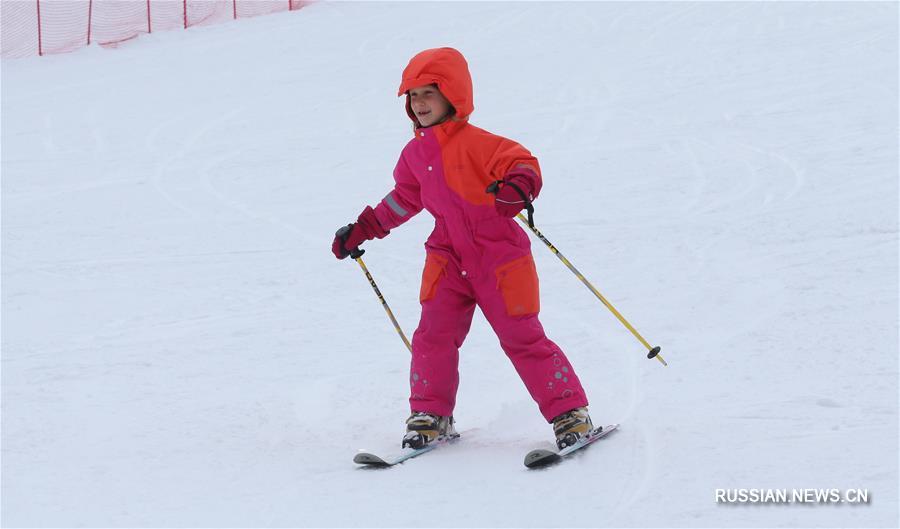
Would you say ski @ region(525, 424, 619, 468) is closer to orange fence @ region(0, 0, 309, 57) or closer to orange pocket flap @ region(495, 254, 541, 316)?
orange pocket flap @ region(495, 254, 541, 316)

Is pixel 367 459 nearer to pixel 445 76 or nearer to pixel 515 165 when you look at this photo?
pixel 515 165

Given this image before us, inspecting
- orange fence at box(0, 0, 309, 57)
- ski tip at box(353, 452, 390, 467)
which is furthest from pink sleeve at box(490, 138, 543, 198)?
orange fence at box(0, 0, 309, 57)

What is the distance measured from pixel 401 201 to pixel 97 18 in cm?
1776

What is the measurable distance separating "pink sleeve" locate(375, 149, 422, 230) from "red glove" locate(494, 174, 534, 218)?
1.72 ft

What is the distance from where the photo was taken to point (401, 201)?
421 cm

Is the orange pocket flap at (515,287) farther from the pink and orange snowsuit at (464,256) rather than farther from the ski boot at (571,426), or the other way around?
the ski boot at (571,426)

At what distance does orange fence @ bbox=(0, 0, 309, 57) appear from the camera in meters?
19.1

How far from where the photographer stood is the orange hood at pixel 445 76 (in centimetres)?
389

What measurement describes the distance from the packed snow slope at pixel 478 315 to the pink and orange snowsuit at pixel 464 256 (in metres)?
0.29

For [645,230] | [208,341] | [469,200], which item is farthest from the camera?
[645,230]

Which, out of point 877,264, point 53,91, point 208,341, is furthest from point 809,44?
point 208,341

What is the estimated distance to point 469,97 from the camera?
3975 mm

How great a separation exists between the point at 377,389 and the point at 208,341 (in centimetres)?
124

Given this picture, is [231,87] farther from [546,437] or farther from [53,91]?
[546,437]
